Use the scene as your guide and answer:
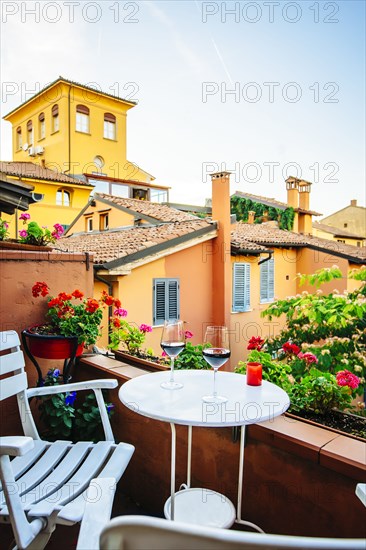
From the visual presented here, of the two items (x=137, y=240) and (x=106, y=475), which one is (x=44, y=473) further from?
(x=137, y=240)

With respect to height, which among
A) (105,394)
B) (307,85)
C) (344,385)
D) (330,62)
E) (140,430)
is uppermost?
(330,62)

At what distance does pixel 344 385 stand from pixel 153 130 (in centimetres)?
652

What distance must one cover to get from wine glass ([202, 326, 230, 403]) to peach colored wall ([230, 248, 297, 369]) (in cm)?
817

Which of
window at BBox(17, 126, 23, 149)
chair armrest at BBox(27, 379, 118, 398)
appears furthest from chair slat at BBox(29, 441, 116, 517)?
window at BBox(17, 126, 23, 149)

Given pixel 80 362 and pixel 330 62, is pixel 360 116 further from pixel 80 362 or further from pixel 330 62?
pixel 80 362

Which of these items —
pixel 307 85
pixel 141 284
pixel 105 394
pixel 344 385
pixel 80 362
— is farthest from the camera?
pixel 141 284

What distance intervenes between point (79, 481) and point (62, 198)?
63.1 feet

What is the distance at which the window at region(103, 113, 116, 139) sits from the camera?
24.3 metres

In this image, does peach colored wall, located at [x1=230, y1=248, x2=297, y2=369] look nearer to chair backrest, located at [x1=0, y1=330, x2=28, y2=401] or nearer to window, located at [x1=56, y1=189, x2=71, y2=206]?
chair backrest, located at [x1=0, y1=330, x2=28, y2=401]


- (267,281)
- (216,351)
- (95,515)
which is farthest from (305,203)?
(95,515)

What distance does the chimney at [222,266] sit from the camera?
10.2 m

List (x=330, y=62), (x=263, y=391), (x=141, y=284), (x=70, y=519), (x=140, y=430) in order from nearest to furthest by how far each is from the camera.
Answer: (x=70, y=519) → (x=263, y=391) → (x=140, y=430) → (x=330, y=62) → (x=141, y=284)

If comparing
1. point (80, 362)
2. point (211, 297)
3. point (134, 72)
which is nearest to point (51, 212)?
point (211, 297)

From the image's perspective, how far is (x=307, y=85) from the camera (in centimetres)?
491
